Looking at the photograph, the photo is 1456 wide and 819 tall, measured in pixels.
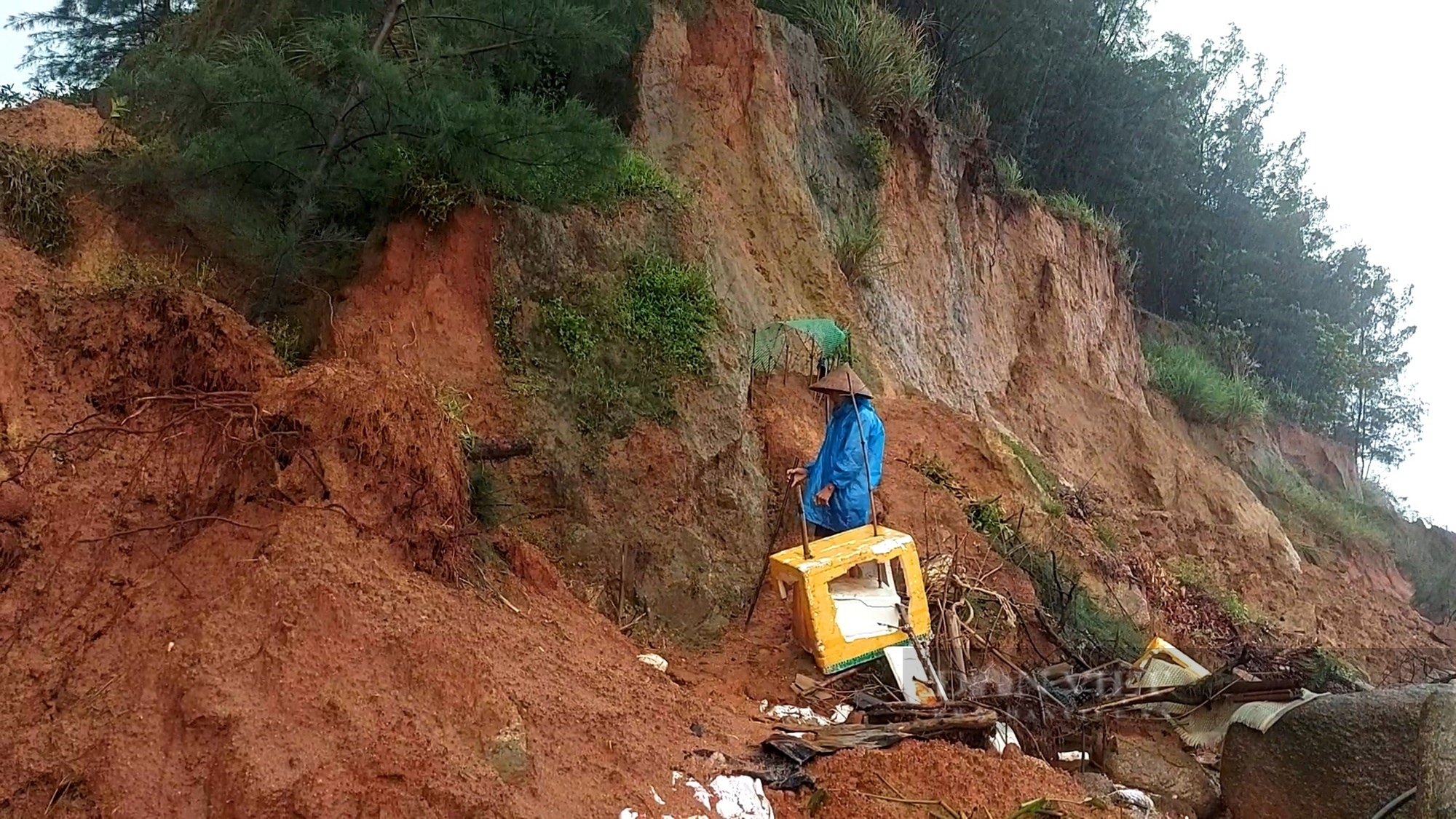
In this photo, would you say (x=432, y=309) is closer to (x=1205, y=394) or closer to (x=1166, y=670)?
(x=1166, y=670)

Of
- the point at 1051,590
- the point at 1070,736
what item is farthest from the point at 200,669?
the point at 1051,590

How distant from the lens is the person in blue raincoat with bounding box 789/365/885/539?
652 cm

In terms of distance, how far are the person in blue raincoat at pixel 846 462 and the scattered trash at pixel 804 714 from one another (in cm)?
136

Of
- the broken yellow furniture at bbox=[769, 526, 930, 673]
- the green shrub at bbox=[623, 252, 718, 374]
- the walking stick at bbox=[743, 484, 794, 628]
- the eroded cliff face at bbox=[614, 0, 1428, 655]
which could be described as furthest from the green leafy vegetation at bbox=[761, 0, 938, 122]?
the broken yellow furniture at bbox=[769, 526, 930, 673]

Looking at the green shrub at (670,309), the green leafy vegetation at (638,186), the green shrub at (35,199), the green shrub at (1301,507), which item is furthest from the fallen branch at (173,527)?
the green shrub at (1301,507)

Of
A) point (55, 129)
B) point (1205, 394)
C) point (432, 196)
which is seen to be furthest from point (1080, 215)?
point (55, 129)

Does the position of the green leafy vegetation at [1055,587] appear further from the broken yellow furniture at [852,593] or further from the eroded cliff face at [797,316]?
the broken yellow furniture at [852,593]

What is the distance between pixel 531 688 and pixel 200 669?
1254 mm

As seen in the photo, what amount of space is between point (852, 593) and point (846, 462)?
3.29ft

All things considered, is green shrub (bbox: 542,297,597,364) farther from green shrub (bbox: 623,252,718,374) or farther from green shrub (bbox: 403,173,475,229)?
green shrub (bbox: 403,173,475,229)

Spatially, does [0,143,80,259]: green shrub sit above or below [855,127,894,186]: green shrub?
below

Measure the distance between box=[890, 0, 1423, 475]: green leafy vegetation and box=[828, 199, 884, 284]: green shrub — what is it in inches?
248

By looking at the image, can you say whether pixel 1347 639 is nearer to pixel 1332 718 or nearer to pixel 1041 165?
pixel 1332 718

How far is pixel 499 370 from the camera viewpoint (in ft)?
21.1
